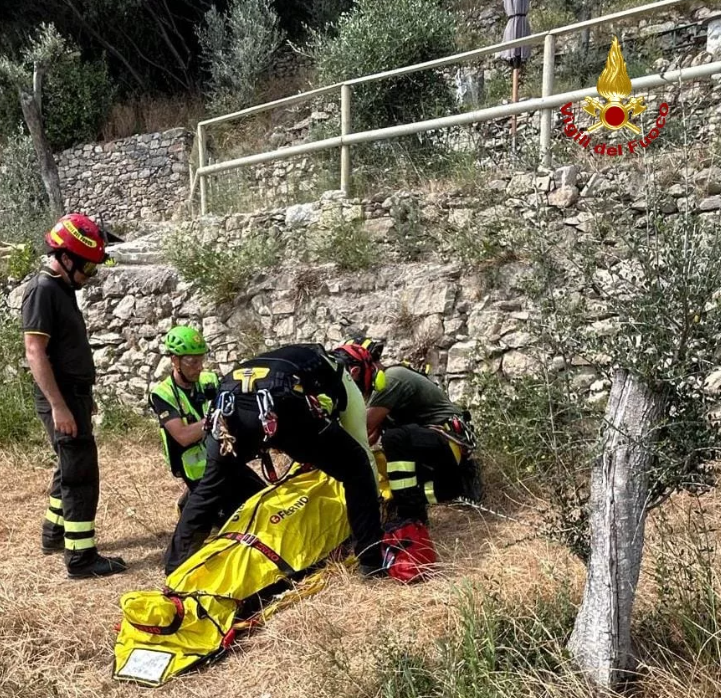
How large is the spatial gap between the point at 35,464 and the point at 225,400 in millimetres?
3188

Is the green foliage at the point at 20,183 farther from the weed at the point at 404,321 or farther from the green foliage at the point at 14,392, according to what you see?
the weed at the point at 404,321

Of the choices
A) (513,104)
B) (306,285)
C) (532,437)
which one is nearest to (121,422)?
(306,285)

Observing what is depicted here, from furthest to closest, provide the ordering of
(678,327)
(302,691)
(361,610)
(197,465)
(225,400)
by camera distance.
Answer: (197,465)
(225,400)
(361,610)
(302,691)
(678,327)

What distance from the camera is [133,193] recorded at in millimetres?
13031

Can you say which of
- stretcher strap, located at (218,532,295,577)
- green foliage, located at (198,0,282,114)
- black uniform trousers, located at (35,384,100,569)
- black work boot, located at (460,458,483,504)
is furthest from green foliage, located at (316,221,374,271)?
green foliage, located at (198,0,282,114)

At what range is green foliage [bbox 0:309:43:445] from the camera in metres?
6.05

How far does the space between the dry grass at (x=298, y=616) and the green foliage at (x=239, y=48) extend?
11100mm

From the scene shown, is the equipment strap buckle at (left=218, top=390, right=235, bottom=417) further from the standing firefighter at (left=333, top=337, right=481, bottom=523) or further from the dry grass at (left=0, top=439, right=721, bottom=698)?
the dry grass at (left=0, top=439, right=721, bottom=698)

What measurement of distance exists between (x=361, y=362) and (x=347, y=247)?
1.99 metres

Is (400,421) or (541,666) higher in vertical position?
(400,421)

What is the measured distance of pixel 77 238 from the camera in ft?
12.3

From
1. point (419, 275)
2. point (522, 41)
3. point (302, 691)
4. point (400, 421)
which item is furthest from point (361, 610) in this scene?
point (522, 41)

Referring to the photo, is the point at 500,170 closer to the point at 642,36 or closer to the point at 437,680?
the point at 437,680

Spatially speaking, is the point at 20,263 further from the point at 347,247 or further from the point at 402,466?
the point at 402,466
